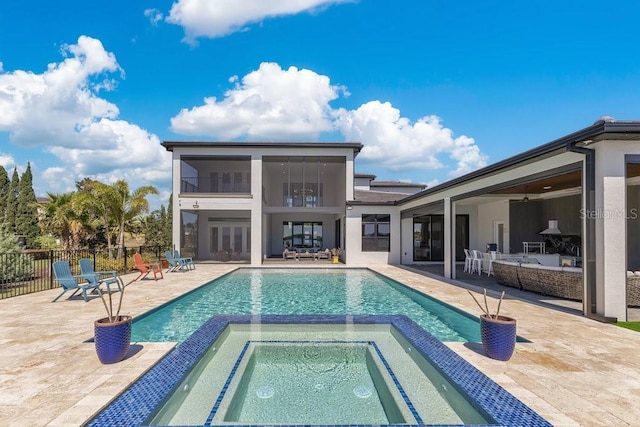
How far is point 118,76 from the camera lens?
1888cm

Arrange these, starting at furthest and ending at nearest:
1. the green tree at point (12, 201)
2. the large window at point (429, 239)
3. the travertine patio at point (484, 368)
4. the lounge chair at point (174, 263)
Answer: the green tree at point (12, 201) < the large window at point (429, 239) < the lounge chair at point (174, 263) < the travertine patio at point (484, 368)

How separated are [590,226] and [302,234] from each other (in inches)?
751

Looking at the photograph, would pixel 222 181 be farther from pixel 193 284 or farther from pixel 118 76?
pixel 193 284

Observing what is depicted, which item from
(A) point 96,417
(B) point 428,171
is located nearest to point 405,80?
(B) point 428,171

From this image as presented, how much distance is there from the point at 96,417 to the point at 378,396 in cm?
296

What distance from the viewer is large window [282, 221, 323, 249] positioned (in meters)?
24.5

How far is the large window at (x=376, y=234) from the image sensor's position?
18922 mm

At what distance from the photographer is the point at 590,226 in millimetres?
6715

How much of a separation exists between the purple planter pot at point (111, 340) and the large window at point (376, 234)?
15291mm

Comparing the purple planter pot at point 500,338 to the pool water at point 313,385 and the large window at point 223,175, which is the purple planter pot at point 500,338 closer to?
the pool water at point 313,385

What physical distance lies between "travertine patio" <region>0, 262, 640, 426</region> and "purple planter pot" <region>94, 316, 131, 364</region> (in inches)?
4.7

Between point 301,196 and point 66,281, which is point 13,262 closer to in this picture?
point 66,281

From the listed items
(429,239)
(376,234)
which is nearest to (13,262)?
(376,234)

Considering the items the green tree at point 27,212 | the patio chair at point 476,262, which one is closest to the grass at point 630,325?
the patio chair at point 476,262
